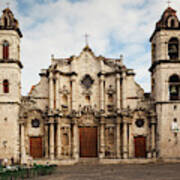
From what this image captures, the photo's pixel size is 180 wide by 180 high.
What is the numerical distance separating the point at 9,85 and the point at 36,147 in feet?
21.0

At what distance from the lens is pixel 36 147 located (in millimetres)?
32531

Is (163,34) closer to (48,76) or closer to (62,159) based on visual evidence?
(48,76)

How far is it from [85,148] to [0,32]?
1362cm

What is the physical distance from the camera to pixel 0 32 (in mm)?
32125

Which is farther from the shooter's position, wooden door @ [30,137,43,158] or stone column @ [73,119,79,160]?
wooden door @ [30,137,43,158]

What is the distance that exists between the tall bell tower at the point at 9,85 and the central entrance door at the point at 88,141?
6071 millimetres

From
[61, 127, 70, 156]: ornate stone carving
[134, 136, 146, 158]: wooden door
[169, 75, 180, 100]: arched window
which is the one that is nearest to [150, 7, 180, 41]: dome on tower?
[169, 75, 180, 100]: arched window

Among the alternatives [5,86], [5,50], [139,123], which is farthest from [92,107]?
[5,50]

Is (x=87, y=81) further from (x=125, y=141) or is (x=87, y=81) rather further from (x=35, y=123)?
(x=125, y=141)

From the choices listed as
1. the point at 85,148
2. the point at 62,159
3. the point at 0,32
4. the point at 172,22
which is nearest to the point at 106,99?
the point at 85,148

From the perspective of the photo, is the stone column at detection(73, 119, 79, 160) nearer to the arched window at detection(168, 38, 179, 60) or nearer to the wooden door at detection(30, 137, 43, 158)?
the wooden door at detection(30, 137, 43, 158)

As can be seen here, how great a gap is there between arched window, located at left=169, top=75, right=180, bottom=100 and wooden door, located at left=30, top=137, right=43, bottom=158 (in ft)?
43.1

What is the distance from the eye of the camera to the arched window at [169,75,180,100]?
31984mm

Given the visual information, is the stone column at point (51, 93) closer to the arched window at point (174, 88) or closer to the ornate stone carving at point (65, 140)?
the ornate stone carving at point (65, 140)
